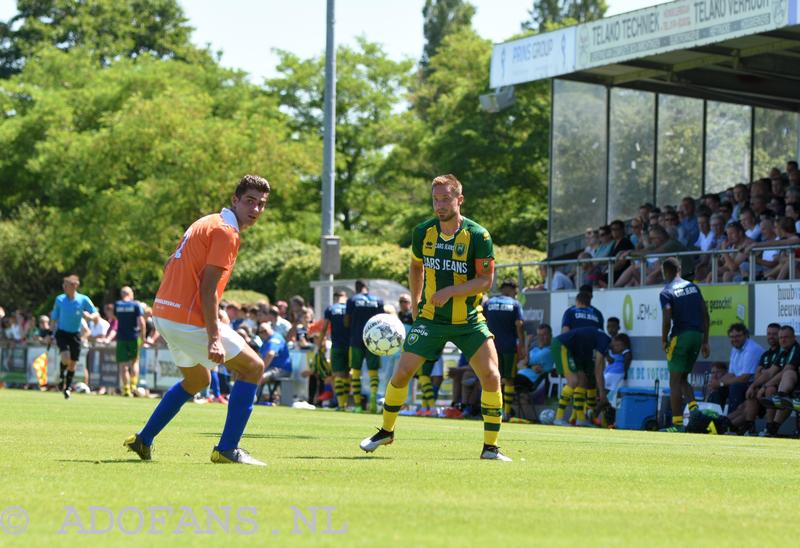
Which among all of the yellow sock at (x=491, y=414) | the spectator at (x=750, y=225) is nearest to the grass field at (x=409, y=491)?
the yellow sock at (x=491, y=414)

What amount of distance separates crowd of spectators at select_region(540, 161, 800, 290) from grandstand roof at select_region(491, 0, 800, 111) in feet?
8.82

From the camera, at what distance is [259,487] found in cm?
888

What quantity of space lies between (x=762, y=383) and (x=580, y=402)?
12.4 ft

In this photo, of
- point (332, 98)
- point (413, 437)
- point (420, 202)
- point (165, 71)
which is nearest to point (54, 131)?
point (165, 71)

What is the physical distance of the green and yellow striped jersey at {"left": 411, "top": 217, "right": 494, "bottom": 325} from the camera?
40.3 feet

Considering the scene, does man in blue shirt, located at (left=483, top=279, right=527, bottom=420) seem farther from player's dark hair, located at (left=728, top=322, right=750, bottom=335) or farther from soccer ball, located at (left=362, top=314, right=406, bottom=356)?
soccer ball, located at (left=362, top=314, right=406, bottom=356)

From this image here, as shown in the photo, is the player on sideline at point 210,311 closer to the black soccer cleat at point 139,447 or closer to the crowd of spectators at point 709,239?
the black soccer cleat at point 139,447

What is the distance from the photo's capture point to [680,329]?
21797mm

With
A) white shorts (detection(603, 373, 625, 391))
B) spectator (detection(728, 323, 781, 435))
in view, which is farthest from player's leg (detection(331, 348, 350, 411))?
spectator (detection(728, 323, 781, 435))

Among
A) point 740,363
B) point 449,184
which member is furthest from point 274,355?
point 449,184

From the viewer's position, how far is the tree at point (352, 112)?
7025 cm

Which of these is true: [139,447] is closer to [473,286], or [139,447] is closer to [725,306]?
[473,286]

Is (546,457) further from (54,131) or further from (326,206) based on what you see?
(54,131)

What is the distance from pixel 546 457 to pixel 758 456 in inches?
93.0
